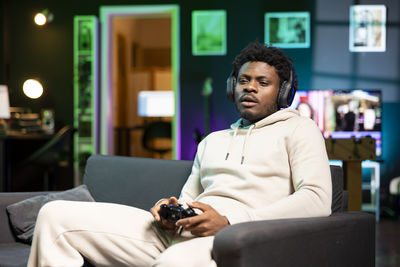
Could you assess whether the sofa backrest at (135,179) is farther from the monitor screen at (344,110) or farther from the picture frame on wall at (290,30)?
the picture frame on wall at (290,30)

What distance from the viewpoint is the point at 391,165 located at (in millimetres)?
6809

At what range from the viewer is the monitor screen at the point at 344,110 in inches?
248

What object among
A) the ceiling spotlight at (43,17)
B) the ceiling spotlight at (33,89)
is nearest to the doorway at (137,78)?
the ceiling spotlight at (43,17)

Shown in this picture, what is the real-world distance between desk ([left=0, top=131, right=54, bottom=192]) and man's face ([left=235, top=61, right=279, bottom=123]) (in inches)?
166

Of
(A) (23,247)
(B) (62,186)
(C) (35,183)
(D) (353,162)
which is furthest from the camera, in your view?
(B) (62,186)

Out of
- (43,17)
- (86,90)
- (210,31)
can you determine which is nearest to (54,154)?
(86,90)

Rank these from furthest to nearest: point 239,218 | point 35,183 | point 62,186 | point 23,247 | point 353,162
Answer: point 62,186, point 35,183, point 353,162, point 23,247, point 239,218

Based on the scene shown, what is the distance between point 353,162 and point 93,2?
452cm

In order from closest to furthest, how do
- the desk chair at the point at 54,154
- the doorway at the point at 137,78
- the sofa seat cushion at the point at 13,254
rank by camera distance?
the sofa seat cushion at the point at 13,254 → the desk chair at the point at 54,154 → the doorway at the point at 137,78

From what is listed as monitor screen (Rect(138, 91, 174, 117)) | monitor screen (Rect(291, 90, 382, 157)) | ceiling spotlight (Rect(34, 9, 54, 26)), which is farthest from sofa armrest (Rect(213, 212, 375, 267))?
monitor screen (Rect(138, 91, 174, 117))

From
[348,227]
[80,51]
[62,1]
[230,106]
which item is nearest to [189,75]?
[230,106]

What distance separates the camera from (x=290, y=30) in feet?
23.0

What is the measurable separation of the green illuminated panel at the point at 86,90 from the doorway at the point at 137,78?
0.16m

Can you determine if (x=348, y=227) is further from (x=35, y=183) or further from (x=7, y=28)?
(x=7, y=28)
